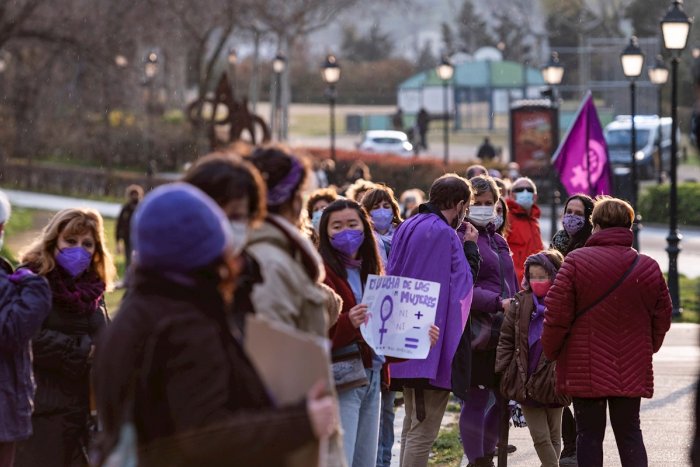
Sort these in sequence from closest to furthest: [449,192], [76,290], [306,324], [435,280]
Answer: [306,324]
[76,290]
[435,280]
[449,192]

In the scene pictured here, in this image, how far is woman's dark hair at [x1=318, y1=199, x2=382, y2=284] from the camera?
23.5ft

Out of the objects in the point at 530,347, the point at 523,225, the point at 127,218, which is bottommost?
the point at 127,218

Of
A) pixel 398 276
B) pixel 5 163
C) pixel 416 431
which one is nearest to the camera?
pixel 398 276

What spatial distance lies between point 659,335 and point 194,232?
4.33m

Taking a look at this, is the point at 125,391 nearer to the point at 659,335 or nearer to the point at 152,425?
the point at 152,425

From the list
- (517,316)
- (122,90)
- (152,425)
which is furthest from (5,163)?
(152,425)

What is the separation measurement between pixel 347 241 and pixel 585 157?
7.18 meters

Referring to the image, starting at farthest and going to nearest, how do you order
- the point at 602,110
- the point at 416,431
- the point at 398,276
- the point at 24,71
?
the point at 602,110, the point at 24,71, the point at 416,431, the point at 398,276

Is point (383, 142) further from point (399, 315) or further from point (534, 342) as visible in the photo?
point (399, 315)

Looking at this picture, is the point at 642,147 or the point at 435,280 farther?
the point at 642,147

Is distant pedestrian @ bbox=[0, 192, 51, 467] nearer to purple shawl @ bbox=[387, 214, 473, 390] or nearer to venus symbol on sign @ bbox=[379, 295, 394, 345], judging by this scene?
venus symbol on sign @ bbox=[379, 295, 394, 345]

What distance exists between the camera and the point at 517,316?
8.37 metres

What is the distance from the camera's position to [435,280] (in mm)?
7848

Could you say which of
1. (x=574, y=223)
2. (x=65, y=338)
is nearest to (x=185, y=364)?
(x=65, y=338)
